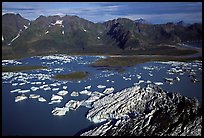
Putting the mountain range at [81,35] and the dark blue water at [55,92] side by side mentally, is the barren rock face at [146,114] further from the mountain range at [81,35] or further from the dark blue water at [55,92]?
the mountain range at [81,35]

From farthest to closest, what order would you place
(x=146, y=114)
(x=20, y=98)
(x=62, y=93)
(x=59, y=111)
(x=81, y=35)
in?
1. (x=81, y=35)
2. (x=62, y=93)
3. (x=20, y=98)
4. (x=59, y=111)
5. (x=146, y=114)

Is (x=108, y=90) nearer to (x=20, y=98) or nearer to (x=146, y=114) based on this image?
(x=20, y=98)

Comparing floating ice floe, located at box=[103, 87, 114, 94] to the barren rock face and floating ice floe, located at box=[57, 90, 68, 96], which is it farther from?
floating ice floe, located at box=[57, 90, 68, 96]

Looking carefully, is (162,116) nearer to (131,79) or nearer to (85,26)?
(131,79)

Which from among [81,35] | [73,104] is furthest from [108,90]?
[81,35]

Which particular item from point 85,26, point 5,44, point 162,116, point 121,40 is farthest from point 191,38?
point 162,116

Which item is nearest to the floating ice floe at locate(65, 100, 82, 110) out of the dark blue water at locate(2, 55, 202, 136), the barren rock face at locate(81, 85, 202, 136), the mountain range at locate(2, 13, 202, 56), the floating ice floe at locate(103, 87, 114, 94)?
the dark blue water at locate(2, 55, 202, 136)
